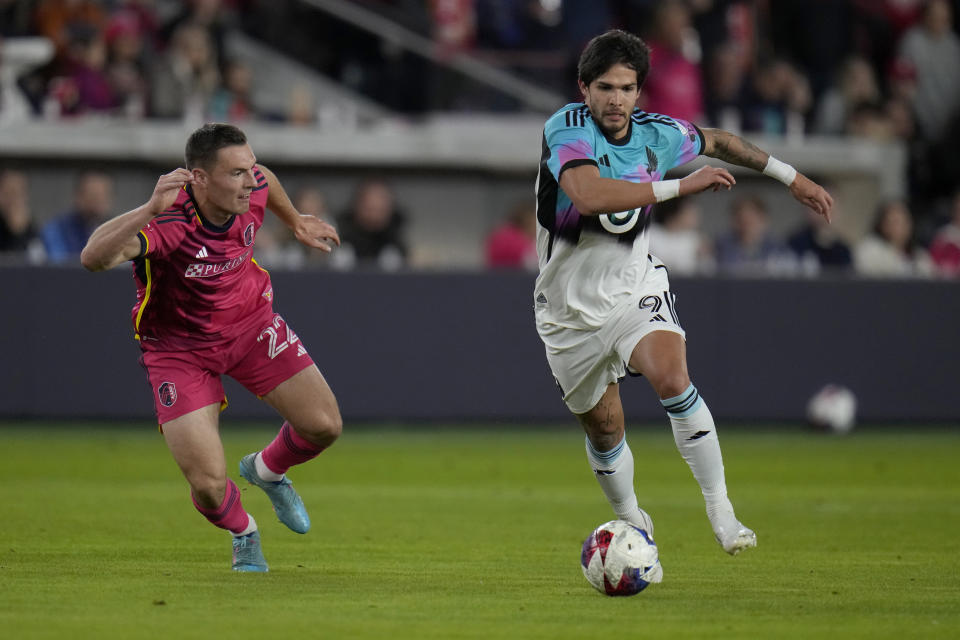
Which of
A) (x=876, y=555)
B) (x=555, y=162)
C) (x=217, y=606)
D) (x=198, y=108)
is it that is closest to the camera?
(x=217, y=606)

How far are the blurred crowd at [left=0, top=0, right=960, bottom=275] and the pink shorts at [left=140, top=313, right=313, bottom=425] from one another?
26.2 ft

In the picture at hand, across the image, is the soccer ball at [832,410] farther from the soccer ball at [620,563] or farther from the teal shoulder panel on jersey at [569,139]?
the soccer ball at [620,563]

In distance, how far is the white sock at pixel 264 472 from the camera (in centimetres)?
834

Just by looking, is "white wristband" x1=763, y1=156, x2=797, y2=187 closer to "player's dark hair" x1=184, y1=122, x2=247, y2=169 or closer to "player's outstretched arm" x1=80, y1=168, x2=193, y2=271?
"player's dark hair" x1=184, y1=122, x2=247, y2=169

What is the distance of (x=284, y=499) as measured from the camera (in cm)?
844

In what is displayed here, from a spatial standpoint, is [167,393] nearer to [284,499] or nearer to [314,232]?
[284,499]

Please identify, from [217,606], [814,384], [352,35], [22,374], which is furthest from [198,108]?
[217,606]

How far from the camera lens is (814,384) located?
56.6ft

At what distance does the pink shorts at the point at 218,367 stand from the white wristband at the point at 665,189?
7.22 feet

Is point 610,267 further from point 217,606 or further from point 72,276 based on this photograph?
point 72,276

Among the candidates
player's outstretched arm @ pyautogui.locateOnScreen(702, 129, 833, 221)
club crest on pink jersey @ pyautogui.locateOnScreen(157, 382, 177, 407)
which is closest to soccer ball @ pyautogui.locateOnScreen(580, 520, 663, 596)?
player's outstretched arm @ pyautogui.locateOnScreen(702, 129, 833, 221)

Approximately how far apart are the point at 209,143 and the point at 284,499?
2.02 m

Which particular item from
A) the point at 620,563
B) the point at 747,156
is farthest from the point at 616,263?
the point at 620,563

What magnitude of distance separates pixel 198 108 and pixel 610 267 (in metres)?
11.9
